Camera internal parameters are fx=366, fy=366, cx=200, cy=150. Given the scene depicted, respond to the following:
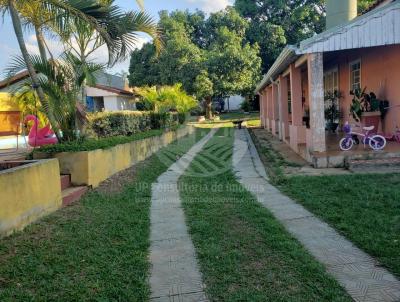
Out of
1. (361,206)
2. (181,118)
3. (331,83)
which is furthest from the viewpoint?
(181,118)

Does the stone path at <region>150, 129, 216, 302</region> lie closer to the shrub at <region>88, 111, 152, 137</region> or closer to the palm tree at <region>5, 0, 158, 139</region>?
the palm tree at <region>5, 0, 158, 139</region>

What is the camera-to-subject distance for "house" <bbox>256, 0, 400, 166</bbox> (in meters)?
8.26

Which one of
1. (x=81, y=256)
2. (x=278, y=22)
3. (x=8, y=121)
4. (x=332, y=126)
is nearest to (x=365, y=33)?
(x=332, y=126)

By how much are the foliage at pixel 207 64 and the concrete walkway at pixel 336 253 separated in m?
25.6

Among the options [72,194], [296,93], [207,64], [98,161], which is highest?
[207,64]

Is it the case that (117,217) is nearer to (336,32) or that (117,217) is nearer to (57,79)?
(57,79)

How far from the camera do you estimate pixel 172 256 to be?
13.2 feet

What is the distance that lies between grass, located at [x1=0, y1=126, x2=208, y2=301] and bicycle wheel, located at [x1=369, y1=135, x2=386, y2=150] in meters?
5.79

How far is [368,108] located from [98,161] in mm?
8176

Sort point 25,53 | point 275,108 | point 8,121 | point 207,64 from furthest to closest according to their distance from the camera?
point 207,64
point 8,121
point 275,108
point 25,53

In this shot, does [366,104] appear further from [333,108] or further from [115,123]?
[115,123]

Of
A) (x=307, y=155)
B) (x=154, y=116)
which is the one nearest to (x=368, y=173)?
(x=307, y=155)

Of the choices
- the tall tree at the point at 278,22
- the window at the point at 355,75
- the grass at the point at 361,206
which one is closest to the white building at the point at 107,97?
the tall tree at the point at 278,22

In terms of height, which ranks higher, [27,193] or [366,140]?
[366,140]
